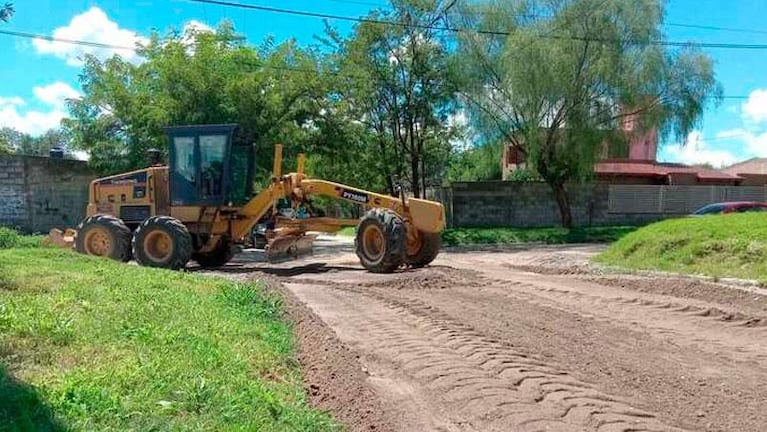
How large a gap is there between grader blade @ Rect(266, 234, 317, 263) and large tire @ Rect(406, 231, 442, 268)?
2955 millimetres

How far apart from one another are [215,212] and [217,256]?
4.68ft

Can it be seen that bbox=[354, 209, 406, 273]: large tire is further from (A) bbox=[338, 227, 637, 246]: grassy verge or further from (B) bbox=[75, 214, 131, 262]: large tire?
(A) bbox=[338, 227, 637, 246]: grassy verge

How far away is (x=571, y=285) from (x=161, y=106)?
1336cm

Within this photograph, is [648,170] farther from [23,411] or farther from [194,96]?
[23,411]

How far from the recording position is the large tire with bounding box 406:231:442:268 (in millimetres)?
14688

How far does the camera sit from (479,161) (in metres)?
30.3

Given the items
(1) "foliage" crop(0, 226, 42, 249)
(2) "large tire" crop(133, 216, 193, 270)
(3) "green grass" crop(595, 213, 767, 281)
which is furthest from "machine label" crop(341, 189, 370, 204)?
(1) "foliage" crop(0, 226, 42, 249)

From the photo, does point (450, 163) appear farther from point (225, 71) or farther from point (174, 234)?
point (174, 234)

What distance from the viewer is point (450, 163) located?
3481 cm

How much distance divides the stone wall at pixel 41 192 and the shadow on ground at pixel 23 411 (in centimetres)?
2136

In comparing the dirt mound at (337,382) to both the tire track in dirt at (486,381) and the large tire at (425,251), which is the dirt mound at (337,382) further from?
the large tire at (425,251)

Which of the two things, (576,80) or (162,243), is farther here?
(576,80)

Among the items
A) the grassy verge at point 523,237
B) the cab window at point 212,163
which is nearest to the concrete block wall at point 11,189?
the grassy verge at point 523,237

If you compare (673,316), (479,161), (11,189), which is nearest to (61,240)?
(11,189)
